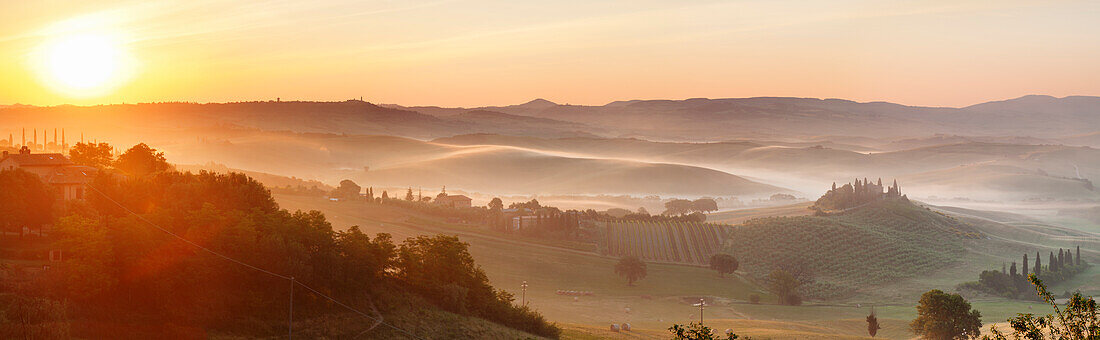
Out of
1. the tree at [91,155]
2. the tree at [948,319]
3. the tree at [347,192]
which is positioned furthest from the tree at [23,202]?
the tree at [347,192]

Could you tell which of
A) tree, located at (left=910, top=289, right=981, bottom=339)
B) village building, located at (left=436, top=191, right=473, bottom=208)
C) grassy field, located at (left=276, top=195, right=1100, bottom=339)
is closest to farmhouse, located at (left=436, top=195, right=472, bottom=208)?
village building, located at (left=436, top=191, right=473, bottom=208)

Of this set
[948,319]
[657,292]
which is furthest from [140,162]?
[948,319]

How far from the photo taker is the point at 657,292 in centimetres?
12125

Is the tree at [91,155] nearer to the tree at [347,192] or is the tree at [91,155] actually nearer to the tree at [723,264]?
the tree at [347,192]

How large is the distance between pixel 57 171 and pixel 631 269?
266ft

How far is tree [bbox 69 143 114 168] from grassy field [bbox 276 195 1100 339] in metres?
50.8

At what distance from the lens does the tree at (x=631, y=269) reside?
415 ft

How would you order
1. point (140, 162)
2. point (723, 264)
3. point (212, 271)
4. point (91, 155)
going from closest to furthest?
point (212, 271)
point (140, 162)
point (91, 155)
point (723, 264)

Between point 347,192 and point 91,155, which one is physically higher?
point 91,155

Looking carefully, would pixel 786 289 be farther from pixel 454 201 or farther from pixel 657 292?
pixel 454 201

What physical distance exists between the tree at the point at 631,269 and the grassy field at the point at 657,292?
1180mm

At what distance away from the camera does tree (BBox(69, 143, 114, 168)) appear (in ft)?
269

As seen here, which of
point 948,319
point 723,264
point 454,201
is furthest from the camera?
point 454,201

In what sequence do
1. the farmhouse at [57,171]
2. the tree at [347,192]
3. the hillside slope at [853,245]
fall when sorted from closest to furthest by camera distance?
the farmhouse at [57,171], the hillside slope at [853,245], the tree at [347,192]
